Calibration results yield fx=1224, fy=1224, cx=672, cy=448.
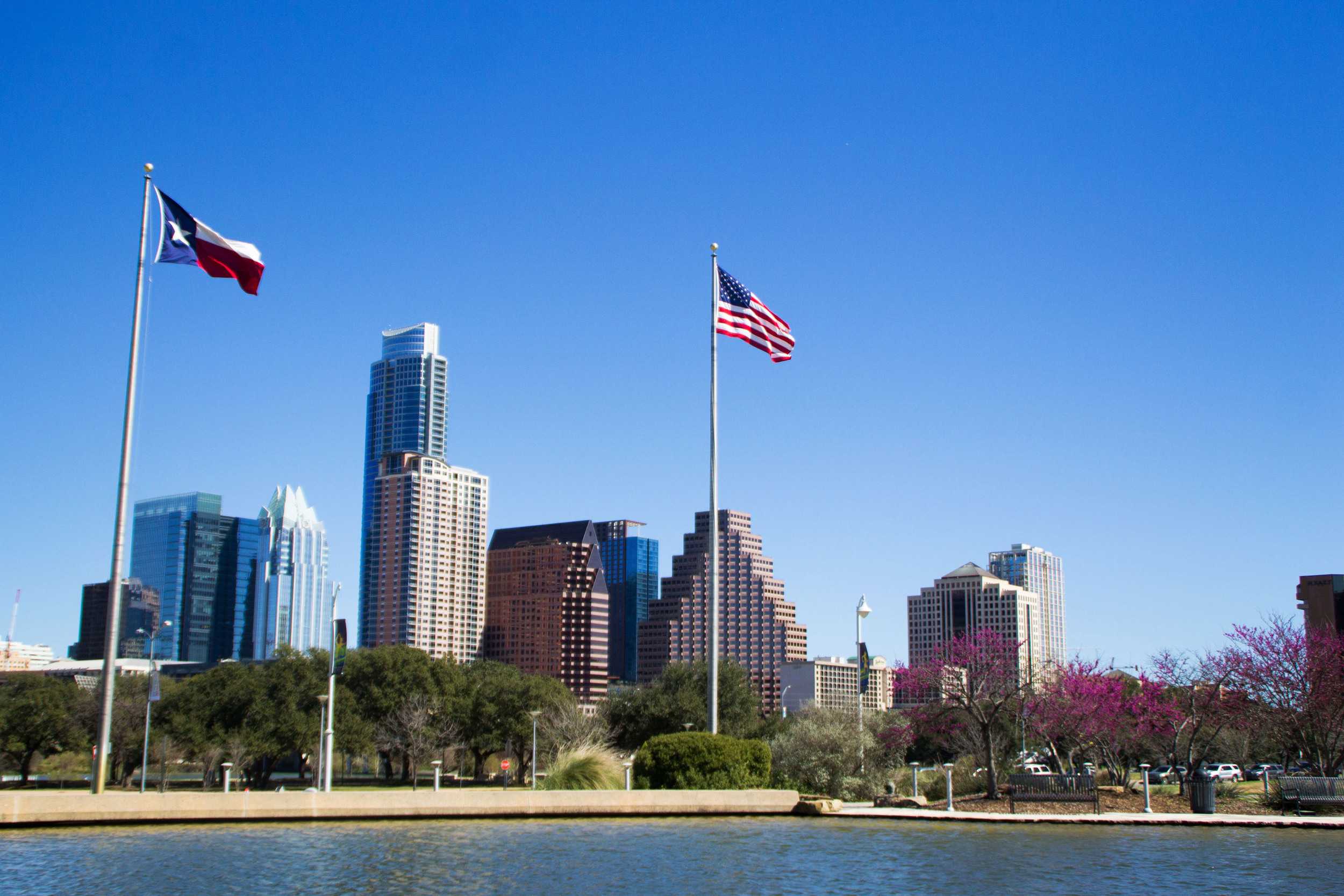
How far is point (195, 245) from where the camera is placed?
1235 inches

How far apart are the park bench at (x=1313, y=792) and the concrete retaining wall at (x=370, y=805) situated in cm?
1338

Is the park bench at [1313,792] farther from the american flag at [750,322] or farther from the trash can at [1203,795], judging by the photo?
the american flag at [750,322]

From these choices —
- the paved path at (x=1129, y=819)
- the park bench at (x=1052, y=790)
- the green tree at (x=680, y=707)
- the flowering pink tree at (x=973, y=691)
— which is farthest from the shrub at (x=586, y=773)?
the green tree at (x=680, y=707)

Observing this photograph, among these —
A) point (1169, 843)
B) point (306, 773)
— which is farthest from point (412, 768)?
point (1169, 843)

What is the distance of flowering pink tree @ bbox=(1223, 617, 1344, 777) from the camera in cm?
3938

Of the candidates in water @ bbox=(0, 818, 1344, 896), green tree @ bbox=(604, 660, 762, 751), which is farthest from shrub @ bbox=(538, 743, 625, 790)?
green tree @ bbox=(604, 660, 762, 751)

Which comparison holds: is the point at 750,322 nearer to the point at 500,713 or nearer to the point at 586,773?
the point at 586,773

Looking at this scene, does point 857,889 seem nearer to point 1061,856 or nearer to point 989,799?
point 1061,856

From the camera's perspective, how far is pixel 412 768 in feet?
299

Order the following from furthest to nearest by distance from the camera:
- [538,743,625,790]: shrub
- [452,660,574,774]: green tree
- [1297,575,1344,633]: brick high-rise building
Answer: [452,660,574,774]: green tree, [1297,575,1344,633]: brick high-rise building, [538,743,625,790]: shrub

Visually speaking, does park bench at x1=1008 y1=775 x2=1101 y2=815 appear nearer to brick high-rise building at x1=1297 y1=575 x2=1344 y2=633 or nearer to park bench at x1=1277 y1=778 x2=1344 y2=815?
park bench at x1=1277 y1=778 x2=1344 y2=815

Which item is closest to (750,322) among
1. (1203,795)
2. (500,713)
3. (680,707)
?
(1203,795)

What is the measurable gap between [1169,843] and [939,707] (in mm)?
13550

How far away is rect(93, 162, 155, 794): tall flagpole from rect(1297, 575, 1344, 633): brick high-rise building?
6947cm
